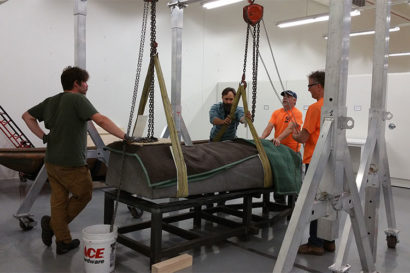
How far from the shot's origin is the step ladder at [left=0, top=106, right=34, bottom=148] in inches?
229

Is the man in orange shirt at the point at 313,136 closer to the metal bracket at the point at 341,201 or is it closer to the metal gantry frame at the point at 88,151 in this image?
the metal bracket at the point at 341,201

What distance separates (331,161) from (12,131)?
5662mm

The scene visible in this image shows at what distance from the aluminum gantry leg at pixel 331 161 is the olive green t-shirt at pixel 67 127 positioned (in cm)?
179

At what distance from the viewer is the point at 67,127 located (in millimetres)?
3037

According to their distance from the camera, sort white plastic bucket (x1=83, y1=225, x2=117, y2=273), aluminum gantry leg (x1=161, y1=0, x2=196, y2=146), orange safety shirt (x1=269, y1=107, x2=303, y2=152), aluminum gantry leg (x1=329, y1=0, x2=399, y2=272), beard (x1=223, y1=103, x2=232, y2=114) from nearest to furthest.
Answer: white plastic bucket (x1=83, y1=225, x2=117, y2=273)
aluminum gantry leg (x1=329, y1=0, x2=399, y2=272)
orange safety shirt (x1=269, y1=107, x2=303, y2=152)
beard (x1=223, y1=103, x2=232, y2=114)
aluminum gantry leg (x1=161, y1=0, x2=196, y2=146)

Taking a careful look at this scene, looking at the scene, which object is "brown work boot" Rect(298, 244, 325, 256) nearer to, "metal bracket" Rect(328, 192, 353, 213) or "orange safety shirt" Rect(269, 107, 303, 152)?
"metal bracket" Rect(328, 192, 353, 213)

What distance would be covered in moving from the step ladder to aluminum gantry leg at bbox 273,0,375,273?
5014mm

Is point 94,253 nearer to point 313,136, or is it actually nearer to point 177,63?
point 313,136

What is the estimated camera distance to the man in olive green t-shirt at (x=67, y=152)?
3.02m

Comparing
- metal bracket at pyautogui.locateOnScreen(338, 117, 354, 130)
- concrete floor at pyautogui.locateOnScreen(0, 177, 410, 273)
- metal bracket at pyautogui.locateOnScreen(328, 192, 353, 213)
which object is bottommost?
concrete floor at pyautogui.locateOnScreen(0, 177, 410, 273)

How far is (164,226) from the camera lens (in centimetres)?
357

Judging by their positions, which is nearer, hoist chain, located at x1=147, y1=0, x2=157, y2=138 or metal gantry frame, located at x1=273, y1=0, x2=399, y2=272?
metal gantry frame, located at x1=273, y1=0, x2=399, y2=272

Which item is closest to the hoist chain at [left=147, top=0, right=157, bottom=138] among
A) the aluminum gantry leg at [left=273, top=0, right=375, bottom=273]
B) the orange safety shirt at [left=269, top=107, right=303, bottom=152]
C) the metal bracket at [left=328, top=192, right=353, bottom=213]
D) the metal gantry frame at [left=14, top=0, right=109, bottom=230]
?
the metal gantry frame at [left=14, top=0, right=109, bottom=230]

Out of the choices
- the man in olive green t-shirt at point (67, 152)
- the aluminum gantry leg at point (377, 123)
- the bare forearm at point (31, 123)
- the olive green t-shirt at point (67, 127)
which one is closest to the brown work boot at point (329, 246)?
the aluminum gantry leg at point (377, 123)
